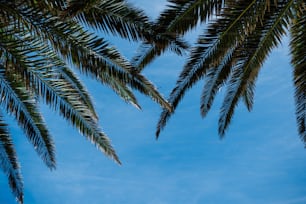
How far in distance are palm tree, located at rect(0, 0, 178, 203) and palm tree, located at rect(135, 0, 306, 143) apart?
0.64 m

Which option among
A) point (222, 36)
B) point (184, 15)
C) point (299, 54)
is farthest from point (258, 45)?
point (184, 15)

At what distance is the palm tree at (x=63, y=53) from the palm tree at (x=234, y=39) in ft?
2.10

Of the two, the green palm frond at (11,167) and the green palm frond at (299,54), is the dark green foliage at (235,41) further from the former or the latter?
the green palm frond at (11,167)

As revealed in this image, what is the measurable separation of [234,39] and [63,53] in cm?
269

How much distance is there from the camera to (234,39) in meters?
6.87

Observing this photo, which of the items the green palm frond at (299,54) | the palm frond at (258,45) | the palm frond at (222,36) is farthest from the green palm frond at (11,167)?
the green palm frond at (299,54)

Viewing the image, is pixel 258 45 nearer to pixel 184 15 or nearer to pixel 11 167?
pixel 184 15

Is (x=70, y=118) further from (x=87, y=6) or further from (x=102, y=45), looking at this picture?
(x=87, y=6)

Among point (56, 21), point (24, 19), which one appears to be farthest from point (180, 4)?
point (24, 19)

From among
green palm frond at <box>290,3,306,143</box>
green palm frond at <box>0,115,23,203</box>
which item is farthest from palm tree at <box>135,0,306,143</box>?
green palm frond at <box>0,115,23,203</box>

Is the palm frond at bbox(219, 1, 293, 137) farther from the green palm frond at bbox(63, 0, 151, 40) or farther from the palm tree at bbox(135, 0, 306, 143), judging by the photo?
the green palm frond at bbox(63, 0, 151, 40)

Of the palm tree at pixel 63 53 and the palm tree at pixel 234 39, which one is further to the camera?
the palm tree at pixel 234 39

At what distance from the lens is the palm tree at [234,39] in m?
6.68

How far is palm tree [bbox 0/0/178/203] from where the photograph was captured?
20.7ft
